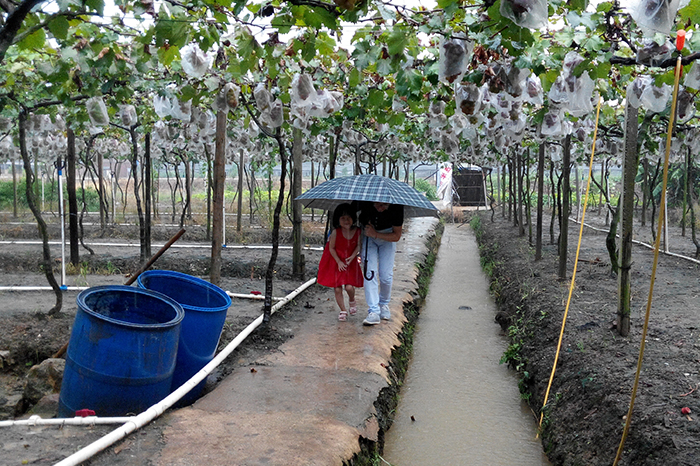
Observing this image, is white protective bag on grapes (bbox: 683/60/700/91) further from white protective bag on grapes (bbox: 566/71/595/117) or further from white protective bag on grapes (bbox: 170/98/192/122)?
white protective bag on grapes (bbox: 170/98/192/122)

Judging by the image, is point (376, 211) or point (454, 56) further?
point (376, 211)

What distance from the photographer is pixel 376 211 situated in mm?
5625

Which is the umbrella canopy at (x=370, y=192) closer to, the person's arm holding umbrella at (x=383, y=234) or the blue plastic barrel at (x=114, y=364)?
the person's arm holding umbrella at (x=383, y=234)

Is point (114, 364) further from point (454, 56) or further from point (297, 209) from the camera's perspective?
point (297, 209)

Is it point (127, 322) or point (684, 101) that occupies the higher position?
point (684, 101)

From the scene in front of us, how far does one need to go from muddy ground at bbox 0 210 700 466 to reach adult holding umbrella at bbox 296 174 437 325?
1053 mm

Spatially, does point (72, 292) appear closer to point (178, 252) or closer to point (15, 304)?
point (15, 304)

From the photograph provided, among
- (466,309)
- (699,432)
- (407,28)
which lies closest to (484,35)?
(407,28)

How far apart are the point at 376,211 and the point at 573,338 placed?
6.76 feet

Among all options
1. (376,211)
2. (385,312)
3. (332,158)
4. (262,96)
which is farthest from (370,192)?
(332,158)

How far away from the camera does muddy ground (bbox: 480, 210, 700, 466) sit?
10.6 feet

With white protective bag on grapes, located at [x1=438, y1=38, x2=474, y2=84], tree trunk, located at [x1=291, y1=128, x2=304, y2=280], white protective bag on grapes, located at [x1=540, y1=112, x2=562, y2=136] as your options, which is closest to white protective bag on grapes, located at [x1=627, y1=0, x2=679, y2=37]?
white protective bag on grapes, located at [x1=438, y1=38, x2=474, y2=84]

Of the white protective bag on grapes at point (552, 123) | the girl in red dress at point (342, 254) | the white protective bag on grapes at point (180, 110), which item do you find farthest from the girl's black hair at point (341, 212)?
the white protective bag on grapes at point (552, 123)

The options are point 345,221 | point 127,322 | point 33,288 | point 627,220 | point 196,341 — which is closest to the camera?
point 127,322
